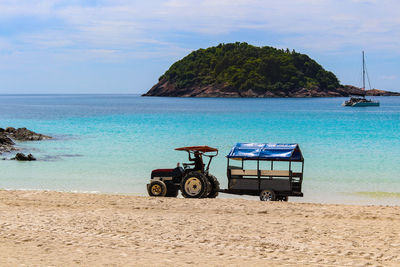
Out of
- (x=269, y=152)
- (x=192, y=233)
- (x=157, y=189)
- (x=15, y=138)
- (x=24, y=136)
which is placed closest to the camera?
(x=192, y=233)

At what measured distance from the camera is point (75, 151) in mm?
39844

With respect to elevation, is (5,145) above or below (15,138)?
below

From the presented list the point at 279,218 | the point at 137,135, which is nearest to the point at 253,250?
the point at 279,218

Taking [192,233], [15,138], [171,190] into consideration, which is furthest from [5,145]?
[192,233]

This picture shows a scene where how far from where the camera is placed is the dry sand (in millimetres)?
10227

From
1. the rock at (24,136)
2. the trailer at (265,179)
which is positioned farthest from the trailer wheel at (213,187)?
the rock at (24,136)

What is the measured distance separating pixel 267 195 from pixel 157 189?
4.13 metres

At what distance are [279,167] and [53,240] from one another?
20802 millimetres

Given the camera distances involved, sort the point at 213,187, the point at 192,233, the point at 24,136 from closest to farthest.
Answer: the point at 192,233 → the point at 213,187 → the point at 24,136

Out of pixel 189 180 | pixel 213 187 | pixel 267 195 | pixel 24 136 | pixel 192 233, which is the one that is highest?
pixel 24 136

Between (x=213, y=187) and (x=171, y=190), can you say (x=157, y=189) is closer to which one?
(x=171, y=190)

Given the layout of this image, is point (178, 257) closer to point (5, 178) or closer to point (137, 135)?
point (5, 178)

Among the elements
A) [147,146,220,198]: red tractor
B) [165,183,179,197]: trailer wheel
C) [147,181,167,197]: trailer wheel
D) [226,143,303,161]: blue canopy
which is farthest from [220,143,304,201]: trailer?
[147,181,167,197]: trailer wheel

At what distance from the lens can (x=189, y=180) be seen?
18000mm
